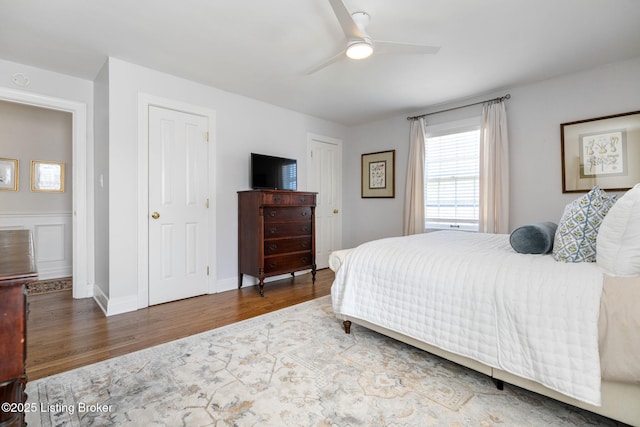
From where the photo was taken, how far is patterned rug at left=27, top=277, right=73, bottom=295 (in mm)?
3590

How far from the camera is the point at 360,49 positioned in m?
2.19

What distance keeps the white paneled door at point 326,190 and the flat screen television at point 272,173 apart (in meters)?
0.54

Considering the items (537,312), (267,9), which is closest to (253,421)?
(537,312)

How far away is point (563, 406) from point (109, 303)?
137 inches

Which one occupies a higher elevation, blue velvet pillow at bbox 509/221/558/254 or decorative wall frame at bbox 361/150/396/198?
decorative wall frame at bbox 361/150/396/198

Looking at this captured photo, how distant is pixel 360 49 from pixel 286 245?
7.71ft

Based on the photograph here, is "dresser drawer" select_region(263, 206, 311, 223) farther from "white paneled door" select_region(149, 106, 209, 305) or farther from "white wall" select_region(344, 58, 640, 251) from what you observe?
"white wall" select_region(344, 58, 640, 251)

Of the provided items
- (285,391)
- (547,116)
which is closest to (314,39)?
(285,391)

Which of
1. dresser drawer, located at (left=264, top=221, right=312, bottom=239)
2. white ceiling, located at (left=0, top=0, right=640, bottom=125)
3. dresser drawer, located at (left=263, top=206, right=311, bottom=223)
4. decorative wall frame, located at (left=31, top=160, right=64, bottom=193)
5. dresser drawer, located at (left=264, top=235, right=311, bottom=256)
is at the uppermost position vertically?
white ceiling, located at (left=0, top=0, right=640, bottom=125)

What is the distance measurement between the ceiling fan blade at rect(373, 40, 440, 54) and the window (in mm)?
2036

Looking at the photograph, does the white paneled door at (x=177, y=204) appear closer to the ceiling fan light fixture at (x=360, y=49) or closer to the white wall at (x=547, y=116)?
the ceiling fan light fixture at (x=360, y=49)

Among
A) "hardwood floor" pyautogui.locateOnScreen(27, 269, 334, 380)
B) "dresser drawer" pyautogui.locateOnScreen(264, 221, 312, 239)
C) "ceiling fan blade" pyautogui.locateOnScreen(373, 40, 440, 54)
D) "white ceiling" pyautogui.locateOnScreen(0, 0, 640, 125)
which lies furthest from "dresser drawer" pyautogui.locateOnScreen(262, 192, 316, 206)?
"ceiling fan blade" pyautogui.locateOnScreen(373, 40, 440, 54)

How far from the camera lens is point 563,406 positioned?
5.02 feet

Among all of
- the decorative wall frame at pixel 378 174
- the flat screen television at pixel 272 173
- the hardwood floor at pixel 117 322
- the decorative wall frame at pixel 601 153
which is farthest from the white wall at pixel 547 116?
the hardwood floor at pixel 117 322
